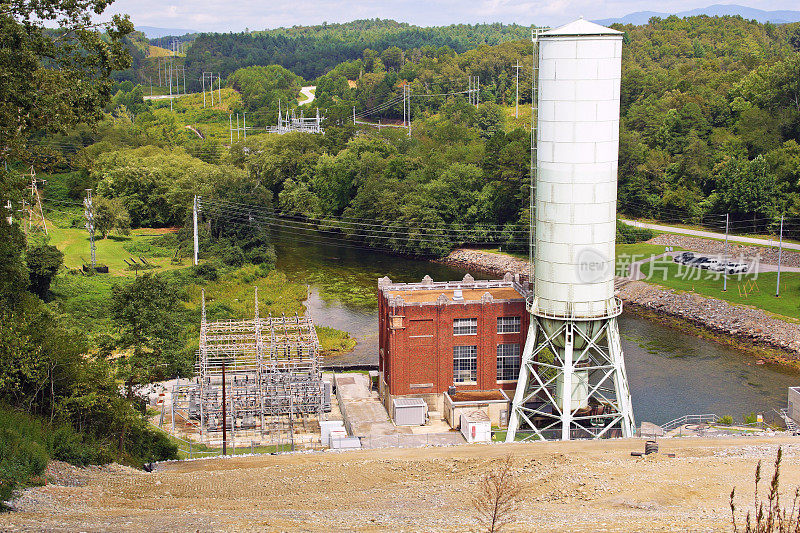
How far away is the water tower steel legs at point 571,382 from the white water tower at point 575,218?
46 millimetres

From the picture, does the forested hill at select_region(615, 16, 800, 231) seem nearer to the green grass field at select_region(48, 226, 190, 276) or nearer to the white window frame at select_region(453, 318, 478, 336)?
the green grass field at select_region(48, 226, 190, 276)

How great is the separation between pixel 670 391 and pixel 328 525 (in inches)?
1061

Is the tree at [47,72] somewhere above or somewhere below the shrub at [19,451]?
above

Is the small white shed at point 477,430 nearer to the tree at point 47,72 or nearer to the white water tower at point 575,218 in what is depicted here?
the white water tower at point 575,218

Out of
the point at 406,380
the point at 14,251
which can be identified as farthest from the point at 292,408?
the point at 14,251

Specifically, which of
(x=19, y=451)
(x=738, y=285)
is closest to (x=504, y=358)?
(x=19, y=451)

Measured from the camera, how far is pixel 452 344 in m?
39.7


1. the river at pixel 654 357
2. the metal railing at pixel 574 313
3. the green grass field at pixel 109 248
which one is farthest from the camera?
the green grass field at pixel 109 248

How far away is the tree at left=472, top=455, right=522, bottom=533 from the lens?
21994 mm

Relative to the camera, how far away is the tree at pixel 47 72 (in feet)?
95.7

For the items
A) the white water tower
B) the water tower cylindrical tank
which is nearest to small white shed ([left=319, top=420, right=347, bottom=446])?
the white water tower

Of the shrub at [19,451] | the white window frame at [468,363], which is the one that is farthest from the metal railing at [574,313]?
the shrub at [19,451]

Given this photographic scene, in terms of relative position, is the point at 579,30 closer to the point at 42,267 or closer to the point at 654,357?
the point at 654,357

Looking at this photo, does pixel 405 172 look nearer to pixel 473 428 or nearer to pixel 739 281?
pixel 739 281
